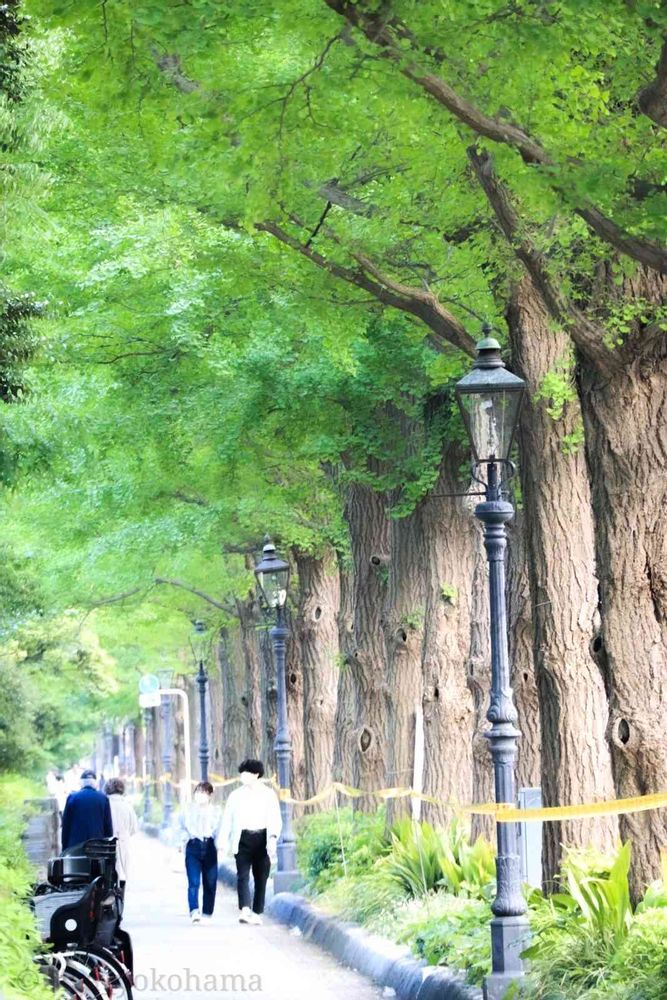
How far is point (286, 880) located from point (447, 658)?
18.3 feet

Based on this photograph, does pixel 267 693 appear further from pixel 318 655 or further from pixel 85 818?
pixel 85 818

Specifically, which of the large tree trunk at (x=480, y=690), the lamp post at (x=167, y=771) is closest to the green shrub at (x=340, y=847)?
the large tree trunk at (x=480, y=690)

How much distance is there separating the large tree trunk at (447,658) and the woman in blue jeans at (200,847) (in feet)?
11.0

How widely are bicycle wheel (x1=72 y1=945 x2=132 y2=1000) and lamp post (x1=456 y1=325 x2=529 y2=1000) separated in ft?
8.09

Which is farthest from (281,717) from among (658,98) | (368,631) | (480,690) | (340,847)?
(658,98)

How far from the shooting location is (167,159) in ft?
44.3

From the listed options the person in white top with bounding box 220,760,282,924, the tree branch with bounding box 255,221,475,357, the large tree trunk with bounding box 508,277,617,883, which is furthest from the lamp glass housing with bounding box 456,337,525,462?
the person in white top with bounding box 220,760,282,924

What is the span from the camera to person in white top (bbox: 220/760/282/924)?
22.2m

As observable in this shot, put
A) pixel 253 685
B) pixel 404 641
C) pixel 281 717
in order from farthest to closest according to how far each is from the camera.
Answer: pixel 253 685 → pixel 281 717 → pixel 404 641

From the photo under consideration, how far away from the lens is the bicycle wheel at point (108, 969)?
1195 centimetres

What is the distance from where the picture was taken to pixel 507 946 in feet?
39.5

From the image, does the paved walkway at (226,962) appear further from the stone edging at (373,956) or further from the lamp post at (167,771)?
the lamp post at (167,771)

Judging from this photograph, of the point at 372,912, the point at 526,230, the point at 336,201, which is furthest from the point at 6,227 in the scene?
the point at 372,912

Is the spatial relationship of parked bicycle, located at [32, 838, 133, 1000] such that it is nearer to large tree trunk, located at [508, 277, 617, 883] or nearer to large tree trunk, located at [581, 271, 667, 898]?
large tree trunk, located at [581, 271, 667, 898]
